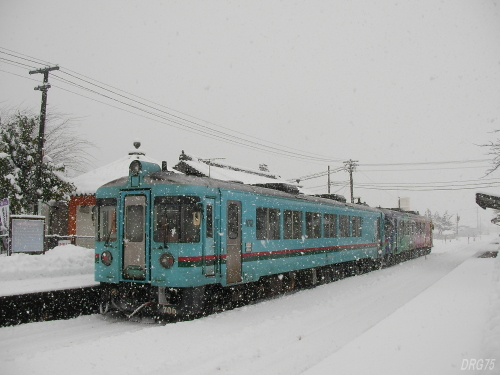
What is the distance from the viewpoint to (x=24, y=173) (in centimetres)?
1927

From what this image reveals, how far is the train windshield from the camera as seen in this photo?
30.0 ft

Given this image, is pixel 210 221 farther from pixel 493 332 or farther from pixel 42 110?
pixel 42 110

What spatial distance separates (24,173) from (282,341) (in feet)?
51.6

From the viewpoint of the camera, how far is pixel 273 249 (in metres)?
11.9

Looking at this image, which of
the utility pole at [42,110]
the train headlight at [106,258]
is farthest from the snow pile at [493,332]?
the utility pole at [42,110]

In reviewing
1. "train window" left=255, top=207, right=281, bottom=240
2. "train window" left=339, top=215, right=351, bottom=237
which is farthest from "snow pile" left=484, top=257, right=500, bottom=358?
"train window" left=339, top=215, right=351, bottom=237

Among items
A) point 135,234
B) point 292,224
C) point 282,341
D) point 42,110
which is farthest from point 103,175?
point 282,341

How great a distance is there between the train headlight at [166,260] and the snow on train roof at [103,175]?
1549 centimetres

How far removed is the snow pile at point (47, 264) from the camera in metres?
12.9

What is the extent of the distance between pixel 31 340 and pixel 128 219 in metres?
2.93

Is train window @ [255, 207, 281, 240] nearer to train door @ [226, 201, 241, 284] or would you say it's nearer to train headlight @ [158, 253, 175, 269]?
train door @ [226, 201, 241, 284]

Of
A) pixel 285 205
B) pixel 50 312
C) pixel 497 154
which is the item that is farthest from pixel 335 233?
pixel 50 312

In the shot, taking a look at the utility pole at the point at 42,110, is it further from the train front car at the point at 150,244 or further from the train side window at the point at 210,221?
the train side window at the point at 210,221

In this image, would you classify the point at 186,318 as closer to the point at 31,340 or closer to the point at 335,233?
the point at 31,340
